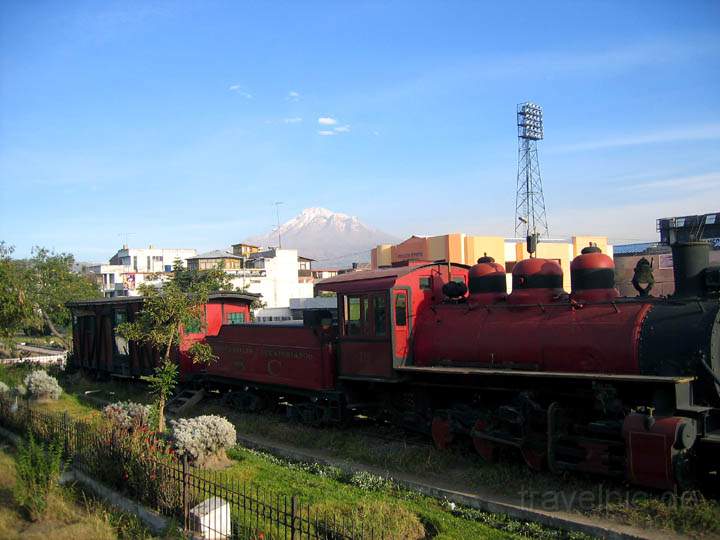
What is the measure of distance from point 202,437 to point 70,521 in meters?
3.06

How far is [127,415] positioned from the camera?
12586 millimetres

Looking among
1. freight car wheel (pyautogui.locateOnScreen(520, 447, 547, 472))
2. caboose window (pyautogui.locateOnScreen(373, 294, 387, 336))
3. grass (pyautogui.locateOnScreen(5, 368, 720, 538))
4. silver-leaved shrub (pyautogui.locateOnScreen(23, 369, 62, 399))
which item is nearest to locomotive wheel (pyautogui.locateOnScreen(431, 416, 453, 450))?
grass (pyautogui.locateOnScreen(5, 368, 720, 538))

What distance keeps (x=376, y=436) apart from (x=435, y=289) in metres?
3.25

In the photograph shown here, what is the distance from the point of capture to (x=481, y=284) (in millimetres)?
11555

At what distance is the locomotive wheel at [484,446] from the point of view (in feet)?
33.9

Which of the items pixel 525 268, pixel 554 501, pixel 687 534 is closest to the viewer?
pixel 687 534

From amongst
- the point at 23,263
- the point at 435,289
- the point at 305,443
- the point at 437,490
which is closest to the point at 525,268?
the point at 435,289

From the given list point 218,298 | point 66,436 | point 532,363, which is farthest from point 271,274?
point 532,363

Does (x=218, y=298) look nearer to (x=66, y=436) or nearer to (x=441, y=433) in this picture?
(x=66, y=436)

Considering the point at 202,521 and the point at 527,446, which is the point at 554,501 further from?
the point at 202,521

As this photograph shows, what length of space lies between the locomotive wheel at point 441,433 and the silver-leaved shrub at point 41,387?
1294 centimetres

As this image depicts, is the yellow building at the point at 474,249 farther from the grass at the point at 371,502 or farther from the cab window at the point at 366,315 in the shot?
the grass at the point at 371,502

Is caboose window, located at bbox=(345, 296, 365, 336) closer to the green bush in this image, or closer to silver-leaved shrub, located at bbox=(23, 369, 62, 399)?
the green bush

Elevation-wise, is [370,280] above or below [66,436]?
above
